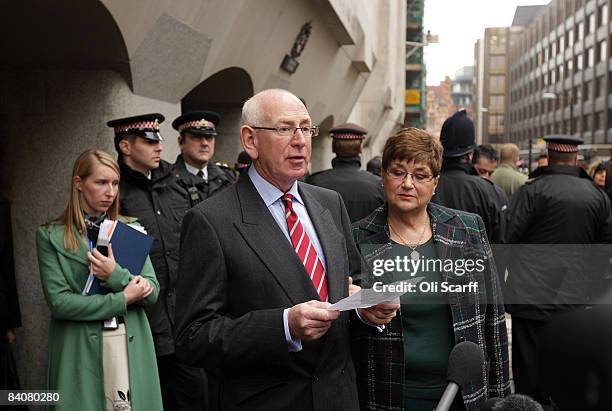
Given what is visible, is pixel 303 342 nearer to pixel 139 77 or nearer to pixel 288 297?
pixel 288 297

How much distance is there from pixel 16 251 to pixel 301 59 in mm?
7083

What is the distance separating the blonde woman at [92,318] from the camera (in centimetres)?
381

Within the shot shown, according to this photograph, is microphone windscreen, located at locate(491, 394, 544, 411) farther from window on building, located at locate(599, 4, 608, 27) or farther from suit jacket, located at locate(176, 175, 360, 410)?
window on building, located at locate(599, 4, 608, 27)

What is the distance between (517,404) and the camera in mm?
1562

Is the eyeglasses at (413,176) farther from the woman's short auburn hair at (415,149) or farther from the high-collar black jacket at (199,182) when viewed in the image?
the high-collar black jacket at (199,182)

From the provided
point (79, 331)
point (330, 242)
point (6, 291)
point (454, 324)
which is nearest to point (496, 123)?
point (6, 291)

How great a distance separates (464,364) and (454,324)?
875 mm

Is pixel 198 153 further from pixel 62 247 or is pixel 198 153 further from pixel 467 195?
pixel 467 195

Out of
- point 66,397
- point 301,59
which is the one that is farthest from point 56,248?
point 301,59

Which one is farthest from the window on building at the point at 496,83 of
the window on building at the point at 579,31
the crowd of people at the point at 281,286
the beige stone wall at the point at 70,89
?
the crowd of people at the point at 281,286

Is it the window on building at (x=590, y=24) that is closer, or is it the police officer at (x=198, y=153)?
the police officer at (x=198, y=153)

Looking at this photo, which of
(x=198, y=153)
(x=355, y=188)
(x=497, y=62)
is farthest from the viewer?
(x=497, y=62)

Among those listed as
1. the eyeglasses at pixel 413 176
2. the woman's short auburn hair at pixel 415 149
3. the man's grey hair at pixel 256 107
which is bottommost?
the eyeglasses at pixel 413 176

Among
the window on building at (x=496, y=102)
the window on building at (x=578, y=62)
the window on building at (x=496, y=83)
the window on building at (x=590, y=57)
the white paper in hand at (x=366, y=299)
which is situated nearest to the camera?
the white paper in hand at (x=366, y=299)
